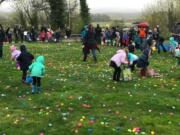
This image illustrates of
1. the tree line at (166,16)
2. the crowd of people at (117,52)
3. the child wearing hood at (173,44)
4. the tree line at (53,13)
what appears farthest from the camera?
the tree line at (166,16)

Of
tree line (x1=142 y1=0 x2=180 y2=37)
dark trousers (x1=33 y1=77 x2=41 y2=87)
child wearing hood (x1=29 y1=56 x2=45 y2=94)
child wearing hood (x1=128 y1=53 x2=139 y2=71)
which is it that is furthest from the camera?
tree line (x1=142 y1=0 x2=180 y2=37)

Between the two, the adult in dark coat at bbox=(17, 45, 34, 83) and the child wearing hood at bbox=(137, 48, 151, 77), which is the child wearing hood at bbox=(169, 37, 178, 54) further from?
the adult in dark coat at bbox=(17, 45, 34, 83)

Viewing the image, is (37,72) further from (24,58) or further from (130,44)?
(130,44)

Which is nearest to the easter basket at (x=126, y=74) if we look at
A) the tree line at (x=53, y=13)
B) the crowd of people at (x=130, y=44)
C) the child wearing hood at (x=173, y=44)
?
the crowd of people at (x=130, y=44)

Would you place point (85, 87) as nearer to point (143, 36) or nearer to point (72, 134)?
point (72, 134)

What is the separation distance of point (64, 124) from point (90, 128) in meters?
0.95

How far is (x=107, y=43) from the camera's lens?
157 feet

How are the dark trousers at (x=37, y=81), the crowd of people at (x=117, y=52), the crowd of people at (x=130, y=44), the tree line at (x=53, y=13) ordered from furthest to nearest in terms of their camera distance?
the tree line at (x=53, y=13), the crowd of people at (x=130, y=44), the crowd of people at (x=117, y=52), the dark trousers at (x=37, y=81)

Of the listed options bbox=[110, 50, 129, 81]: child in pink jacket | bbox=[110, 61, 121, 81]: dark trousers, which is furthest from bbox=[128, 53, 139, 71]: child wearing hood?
bbox=[110, 61, 121, 81]: dark trousers

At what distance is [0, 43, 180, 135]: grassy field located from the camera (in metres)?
14.7

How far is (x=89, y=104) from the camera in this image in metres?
17.7

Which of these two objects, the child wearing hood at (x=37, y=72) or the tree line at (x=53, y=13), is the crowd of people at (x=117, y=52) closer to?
the child wearing hood at (x=37, y=72)

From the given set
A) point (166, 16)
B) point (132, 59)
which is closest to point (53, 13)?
point (166, 16)

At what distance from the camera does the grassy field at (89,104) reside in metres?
14.7
